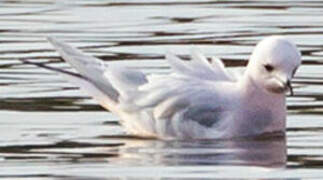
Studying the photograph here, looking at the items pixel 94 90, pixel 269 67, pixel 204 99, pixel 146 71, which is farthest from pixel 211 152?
pixel 146 71

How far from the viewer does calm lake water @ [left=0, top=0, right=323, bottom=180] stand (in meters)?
13.7

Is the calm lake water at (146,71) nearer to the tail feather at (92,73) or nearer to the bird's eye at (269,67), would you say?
the tail feather at (92,73)

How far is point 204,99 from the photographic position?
15.4m

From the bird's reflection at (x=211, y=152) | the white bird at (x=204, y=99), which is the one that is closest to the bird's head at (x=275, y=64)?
the white bird at (x=204, y=99)

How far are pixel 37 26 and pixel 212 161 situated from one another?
294 inches

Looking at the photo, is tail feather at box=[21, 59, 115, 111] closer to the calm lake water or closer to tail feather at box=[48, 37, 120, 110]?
tail feather at box=[48, 37, 120, 110]

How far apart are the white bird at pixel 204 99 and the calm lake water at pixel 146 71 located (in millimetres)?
167

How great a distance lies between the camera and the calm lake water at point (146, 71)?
13.7 m

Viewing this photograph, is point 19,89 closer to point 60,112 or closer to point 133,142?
point 60,112

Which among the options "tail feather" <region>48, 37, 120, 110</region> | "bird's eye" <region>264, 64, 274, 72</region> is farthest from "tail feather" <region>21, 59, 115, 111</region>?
"bird's eye" <region>264, 64, 274, 72</region>

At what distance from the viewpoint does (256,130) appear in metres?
15.5

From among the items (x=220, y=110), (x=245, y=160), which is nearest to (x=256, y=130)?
(x=220, y=110)

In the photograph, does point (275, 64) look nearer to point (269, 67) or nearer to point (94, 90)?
point (269, 67)

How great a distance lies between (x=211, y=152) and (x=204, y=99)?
85 cm
